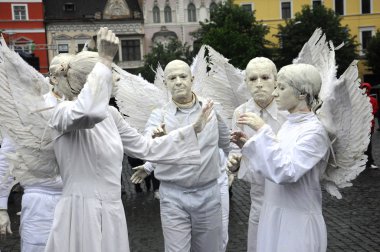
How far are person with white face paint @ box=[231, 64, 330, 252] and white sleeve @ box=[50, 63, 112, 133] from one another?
2.80 ft

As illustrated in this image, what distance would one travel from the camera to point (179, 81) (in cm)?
458

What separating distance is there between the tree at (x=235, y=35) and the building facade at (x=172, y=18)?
9.26 metres

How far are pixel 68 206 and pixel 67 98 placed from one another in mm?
653

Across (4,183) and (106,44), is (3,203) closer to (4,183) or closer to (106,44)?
(4,183)

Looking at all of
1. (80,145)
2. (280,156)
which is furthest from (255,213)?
(80,145)

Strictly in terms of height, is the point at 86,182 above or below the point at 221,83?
below

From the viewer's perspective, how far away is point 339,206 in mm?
8328

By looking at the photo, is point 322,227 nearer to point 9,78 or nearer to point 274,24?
point 9,78

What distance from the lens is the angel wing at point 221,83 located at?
5984mm

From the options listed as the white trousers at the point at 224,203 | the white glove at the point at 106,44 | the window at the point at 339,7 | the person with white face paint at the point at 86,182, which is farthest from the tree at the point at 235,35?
the white glove at the point at 106,44

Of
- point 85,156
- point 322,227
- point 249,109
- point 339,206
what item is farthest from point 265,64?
point 339,206

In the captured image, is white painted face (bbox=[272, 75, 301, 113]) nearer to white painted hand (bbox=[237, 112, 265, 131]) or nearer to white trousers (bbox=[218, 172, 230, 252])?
white painted hand (bbox=[237, 112, 265, 131])

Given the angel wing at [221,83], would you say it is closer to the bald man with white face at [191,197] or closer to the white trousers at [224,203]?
the white trousers at [224,203]

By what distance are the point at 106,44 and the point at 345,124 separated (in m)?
1.57
